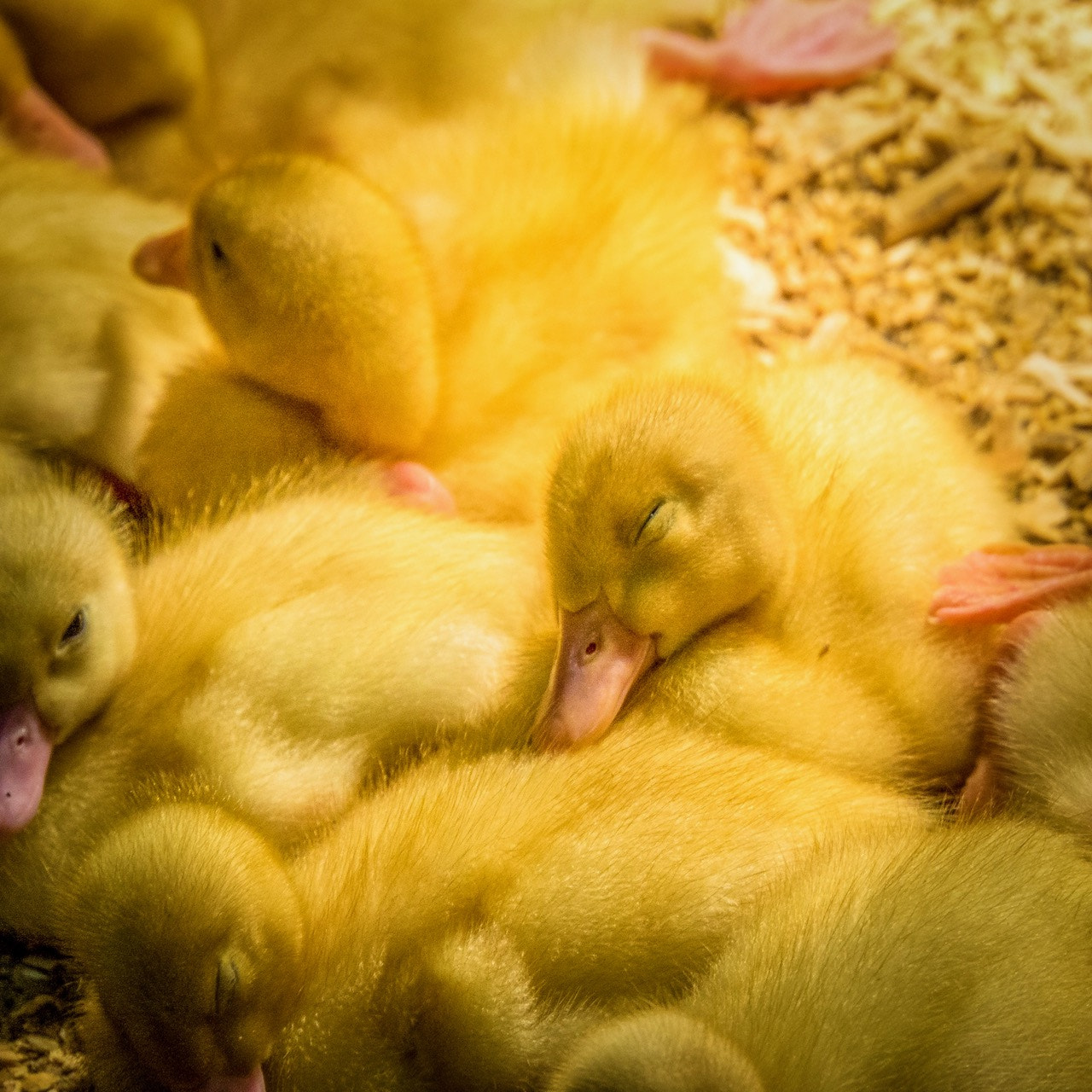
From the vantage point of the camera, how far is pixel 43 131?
226 centimetres

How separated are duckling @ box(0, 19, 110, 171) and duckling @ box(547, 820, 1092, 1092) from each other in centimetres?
172

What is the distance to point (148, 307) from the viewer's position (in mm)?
1931

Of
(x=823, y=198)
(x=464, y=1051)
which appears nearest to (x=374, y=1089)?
(x=464, y=1051)

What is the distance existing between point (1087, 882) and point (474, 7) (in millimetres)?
1774

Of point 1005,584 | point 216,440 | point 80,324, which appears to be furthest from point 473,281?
point 1005,584

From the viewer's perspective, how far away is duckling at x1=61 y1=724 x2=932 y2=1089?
1.14 m

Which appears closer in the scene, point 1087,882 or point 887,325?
point 1087,882

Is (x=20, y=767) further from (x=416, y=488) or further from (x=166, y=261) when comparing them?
(x=166, y=261)

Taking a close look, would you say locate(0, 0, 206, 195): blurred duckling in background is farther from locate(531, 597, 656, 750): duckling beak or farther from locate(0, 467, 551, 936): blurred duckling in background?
locate(531, 597, 656, 750): duckling beak

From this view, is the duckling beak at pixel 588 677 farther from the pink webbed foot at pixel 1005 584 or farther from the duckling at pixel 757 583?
the pink webbed foot at pixel 1005 584

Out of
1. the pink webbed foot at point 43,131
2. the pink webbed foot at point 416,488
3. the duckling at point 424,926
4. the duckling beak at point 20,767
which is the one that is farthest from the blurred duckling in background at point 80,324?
the duckling at point 424,926

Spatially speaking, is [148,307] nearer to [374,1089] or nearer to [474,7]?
[474,7]

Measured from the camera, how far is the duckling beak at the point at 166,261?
1730mm

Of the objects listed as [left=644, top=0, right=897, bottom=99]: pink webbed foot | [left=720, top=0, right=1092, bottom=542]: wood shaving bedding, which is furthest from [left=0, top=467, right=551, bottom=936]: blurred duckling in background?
[left=644, top=0, right=897, bottom=99]: pink webbed foot
